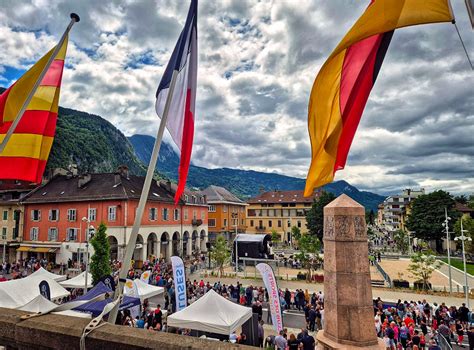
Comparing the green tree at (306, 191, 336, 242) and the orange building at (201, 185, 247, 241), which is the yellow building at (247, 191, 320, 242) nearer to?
the orange building at (201, 185, 247, 241)

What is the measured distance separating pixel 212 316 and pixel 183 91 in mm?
9045

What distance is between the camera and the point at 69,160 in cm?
11331

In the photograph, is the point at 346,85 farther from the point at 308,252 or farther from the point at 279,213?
the point at 279,213

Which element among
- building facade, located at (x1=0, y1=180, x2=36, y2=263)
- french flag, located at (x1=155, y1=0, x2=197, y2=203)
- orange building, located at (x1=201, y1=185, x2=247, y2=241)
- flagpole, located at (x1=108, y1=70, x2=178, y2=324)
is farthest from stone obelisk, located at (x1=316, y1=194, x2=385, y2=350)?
orange building, located at (x1=201, y1=185, x2=247, y2=241)

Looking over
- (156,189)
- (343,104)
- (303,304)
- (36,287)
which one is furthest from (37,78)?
(156,189)

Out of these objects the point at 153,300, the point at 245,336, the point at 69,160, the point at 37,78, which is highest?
the point at 69,160

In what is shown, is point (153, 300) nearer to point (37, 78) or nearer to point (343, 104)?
point (37, 78)

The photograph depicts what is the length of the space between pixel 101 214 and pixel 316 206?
4149 centimetres

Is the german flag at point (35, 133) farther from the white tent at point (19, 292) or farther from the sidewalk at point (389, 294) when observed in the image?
the sidewalk at point (389, 294)

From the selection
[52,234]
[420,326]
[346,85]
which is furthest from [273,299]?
[52,234]

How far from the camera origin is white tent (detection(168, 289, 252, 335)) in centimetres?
1174

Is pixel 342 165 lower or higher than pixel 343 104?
lower

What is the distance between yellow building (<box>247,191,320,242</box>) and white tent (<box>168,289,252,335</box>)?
6707cm

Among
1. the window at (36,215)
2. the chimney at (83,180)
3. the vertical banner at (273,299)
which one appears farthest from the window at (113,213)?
the vertical banner at (273,299)
